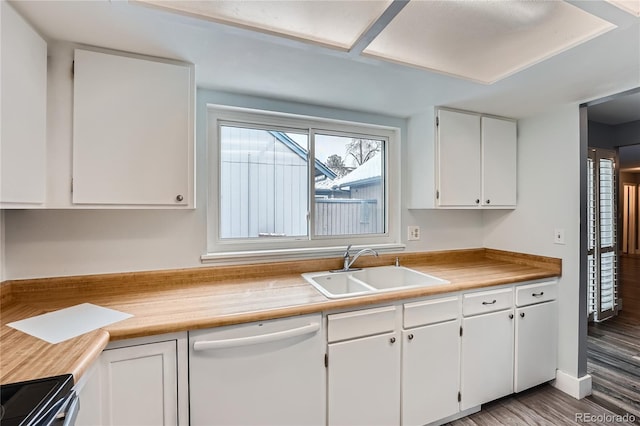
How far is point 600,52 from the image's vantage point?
4.52 feet

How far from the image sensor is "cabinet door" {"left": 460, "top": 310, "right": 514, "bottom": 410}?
1848 mm

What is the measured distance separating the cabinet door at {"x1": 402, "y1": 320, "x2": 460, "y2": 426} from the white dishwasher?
1.73 ft

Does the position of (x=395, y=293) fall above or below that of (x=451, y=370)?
above

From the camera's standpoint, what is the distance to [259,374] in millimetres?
1361

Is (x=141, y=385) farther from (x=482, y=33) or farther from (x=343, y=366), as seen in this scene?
(x=482, y=33)

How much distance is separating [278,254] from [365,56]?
4.37ft

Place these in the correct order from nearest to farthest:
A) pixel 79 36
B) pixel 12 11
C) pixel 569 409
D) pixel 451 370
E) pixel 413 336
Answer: pixel 12 11, pixel 79 36, pixel 413 336, pixel 451 370, pixel 569 409

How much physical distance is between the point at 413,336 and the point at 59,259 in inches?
79.0

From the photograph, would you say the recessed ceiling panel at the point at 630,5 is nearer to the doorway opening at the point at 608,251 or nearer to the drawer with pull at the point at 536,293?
the drawer with pull at the point at 536,293

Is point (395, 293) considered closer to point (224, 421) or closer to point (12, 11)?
point (224, 421)

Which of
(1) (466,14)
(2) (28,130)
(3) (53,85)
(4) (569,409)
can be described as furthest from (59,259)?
(4) (569,409)

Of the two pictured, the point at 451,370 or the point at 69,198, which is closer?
the point at 69,198

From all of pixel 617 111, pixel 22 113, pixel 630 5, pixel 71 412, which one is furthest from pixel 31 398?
pixel 617 111

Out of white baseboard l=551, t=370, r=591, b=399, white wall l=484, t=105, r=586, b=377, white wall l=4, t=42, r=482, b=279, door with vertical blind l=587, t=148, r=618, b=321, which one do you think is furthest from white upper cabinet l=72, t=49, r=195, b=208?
door with vertical blind l=587, t=148, r=618, b=321
